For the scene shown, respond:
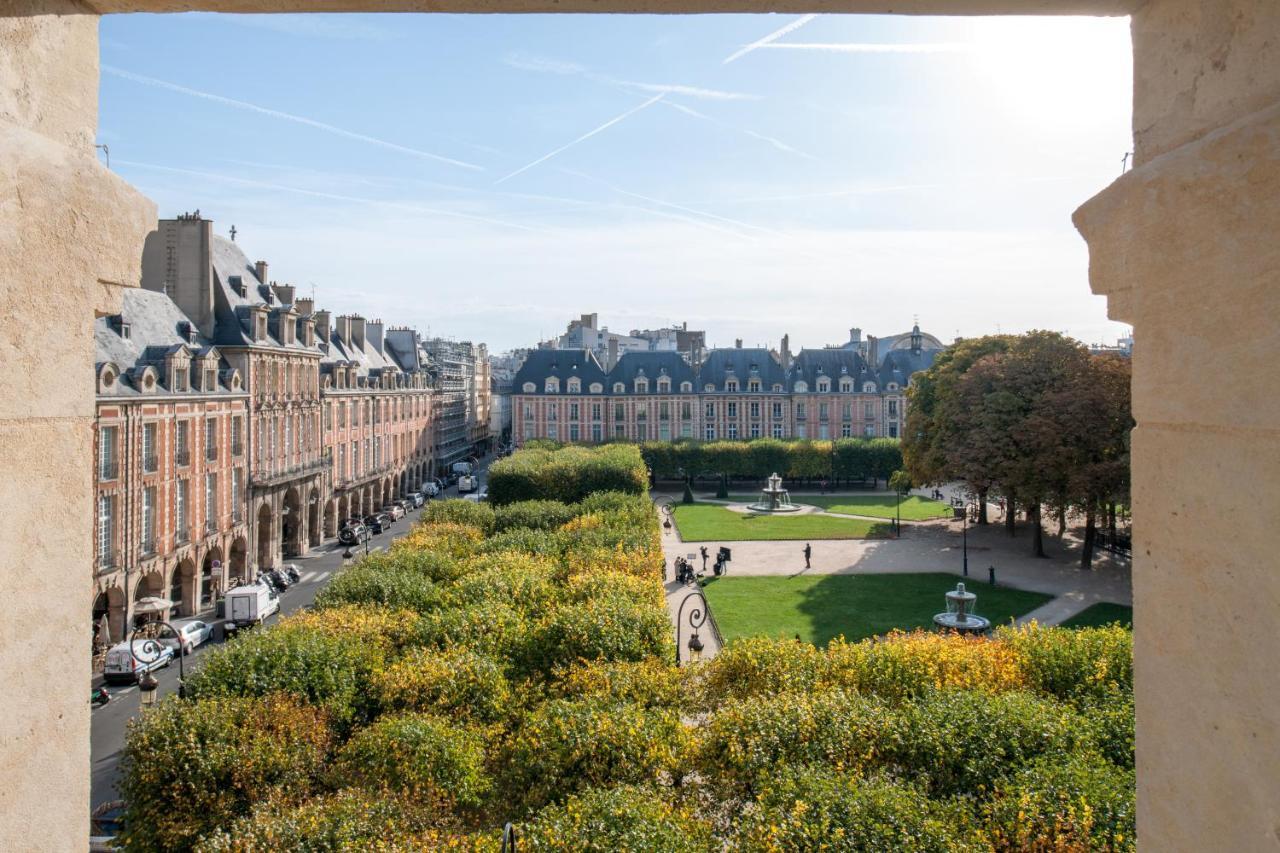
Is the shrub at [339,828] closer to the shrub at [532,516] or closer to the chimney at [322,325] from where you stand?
the shrub at [532,516]

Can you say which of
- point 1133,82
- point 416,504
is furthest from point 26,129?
point 416,504

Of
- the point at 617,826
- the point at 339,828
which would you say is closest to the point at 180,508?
the point at 339,828

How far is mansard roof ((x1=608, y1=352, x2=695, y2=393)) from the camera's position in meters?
72.8

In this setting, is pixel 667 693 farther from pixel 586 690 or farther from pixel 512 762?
pixel 512 762

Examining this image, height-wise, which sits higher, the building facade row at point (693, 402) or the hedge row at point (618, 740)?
the building facade row at point (693, 402)

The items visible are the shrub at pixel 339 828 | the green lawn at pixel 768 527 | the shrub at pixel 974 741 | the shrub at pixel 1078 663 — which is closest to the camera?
the shrub at pixel 339 828

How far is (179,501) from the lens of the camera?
105ft

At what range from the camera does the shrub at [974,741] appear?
34.0 ft

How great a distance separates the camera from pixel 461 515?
27.5m

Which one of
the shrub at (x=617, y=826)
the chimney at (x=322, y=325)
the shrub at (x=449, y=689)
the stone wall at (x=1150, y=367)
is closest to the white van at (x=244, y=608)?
the shrub at (x=449, y=689)

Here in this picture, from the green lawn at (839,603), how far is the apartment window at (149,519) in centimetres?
2005

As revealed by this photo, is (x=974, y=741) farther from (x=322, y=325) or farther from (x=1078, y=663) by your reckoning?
(x=322, y=325)

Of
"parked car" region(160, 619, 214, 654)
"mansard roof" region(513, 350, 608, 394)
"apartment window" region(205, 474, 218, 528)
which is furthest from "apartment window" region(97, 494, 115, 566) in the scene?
"mansard roof" region(513, 350, 608, 394)

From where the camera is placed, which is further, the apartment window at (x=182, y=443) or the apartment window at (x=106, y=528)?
the apartment window at (x=182, y=443)
